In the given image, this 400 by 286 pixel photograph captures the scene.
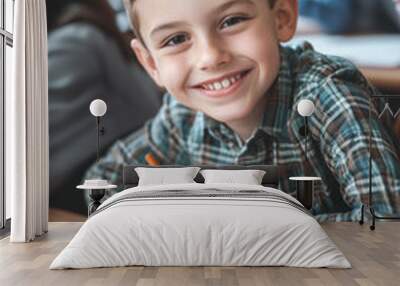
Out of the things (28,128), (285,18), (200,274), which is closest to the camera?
(200,274)

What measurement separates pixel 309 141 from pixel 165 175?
187cm

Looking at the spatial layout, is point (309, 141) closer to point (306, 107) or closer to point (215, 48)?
point (306, 107)

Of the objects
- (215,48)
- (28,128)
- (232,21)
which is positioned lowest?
(28,128)

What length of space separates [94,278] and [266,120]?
3.91 m

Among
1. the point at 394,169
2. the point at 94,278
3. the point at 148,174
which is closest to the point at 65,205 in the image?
the point at 148,174

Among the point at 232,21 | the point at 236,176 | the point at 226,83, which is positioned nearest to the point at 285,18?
the point at 232,21

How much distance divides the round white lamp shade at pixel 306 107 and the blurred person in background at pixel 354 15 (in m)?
1.07

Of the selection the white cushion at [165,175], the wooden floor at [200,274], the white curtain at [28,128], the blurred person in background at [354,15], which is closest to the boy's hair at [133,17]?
the white curtain at [28,128]

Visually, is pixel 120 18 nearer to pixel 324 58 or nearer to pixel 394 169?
pixel 324 58

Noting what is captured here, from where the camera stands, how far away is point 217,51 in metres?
7.45

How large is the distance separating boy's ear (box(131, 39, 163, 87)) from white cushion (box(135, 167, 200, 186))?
3.87 ft

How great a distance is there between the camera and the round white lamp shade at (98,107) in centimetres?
736

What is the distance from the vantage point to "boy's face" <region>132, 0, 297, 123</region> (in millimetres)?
7449

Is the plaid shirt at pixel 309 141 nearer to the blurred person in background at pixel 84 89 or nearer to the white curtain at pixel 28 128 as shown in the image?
the blurred person in background at pixel 84 89
